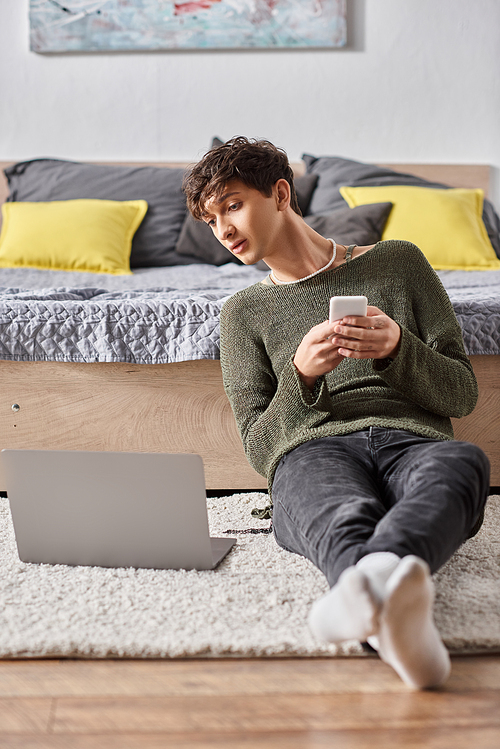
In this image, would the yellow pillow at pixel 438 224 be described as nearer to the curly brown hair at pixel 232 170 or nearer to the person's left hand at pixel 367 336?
the curly brown hair at pixel 232 170

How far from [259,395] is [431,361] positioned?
1.01 feet

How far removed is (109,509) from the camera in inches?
45.3

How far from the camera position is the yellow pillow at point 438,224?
2330mm

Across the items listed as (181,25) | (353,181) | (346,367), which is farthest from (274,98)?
(346,367)

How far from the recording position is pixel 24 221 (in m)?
2.47

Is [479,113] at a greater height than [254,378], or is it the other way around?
[479,113]

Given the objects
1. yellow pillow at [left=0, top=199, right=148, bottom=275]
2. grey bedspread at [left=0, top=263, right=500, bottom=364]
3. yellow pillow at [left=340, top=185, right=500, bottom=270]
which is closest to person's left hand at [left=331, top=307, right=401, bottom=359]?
grey bedspread at [left=0, top=263, right=500, bottom=364]

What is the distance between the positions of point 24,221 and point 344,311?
1.79m

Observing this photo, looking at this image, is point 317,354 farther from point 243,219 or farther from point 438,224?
point 438,224

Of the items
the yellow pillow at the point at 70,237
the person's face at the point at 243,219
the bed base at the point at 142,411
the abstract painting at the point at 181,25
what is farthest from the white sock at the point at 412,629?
the abstract painting at the point at 181,25

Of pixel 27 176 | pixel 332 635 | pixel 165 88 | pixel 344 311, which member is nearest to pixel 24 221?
pixel 27 176

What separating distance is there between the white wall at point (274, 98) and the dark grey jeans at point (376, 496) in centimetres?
215

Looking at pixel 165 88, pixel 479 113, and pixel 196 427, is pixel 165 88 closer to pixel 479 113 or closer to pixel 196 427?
pixel 479 113

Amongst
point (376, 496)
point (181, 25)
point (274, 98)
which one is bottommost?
point (376, 496)
